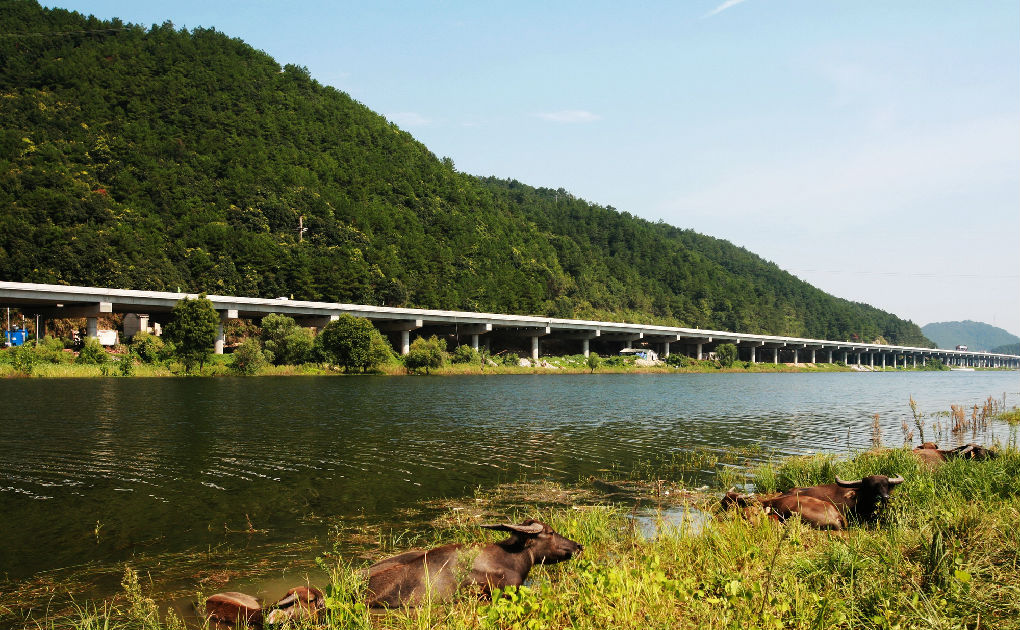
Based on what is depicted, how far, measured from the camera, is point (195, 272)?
86625 mm

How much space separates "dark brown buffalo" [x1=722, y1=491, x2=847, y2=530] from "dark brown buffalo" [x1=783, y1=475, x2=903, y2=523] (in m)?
0.22

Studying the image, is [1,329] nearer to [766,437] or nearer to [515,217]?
[766,437]

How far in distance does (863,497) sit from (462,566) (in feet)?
20.3

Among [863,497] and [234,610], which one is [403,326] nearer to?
[863,497]

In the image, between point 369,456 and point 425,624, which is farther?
point 369,456

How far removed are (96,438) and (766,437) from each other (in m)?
22.2

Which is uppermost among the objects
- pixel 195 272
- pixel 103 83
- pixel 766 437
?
pixel 103 83

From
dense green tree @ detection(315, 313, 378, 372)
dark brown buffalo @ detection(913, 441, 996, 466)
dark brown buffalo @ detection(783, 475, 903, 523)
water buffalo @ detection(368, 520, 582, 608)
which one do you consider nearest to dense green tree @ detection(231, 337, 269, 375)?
dense green tree @ detection(315, 313, 378, 372)

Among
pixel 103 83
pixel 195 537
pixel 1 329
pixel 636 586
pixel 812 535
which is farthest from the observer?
pixel 103 83

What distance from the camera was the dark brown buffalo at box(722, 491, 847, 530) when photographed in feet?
28.3

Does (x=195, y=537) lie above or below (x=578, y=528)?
below

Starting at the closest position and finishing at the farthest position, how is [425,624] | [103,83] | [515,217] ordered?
1. [425,624]
2. [103,83]
3. [515,217]

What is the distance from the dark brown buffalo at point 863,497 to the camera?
8.78 m

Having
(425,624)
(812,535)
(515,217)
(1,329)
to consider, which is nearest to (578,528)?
(812,535)
